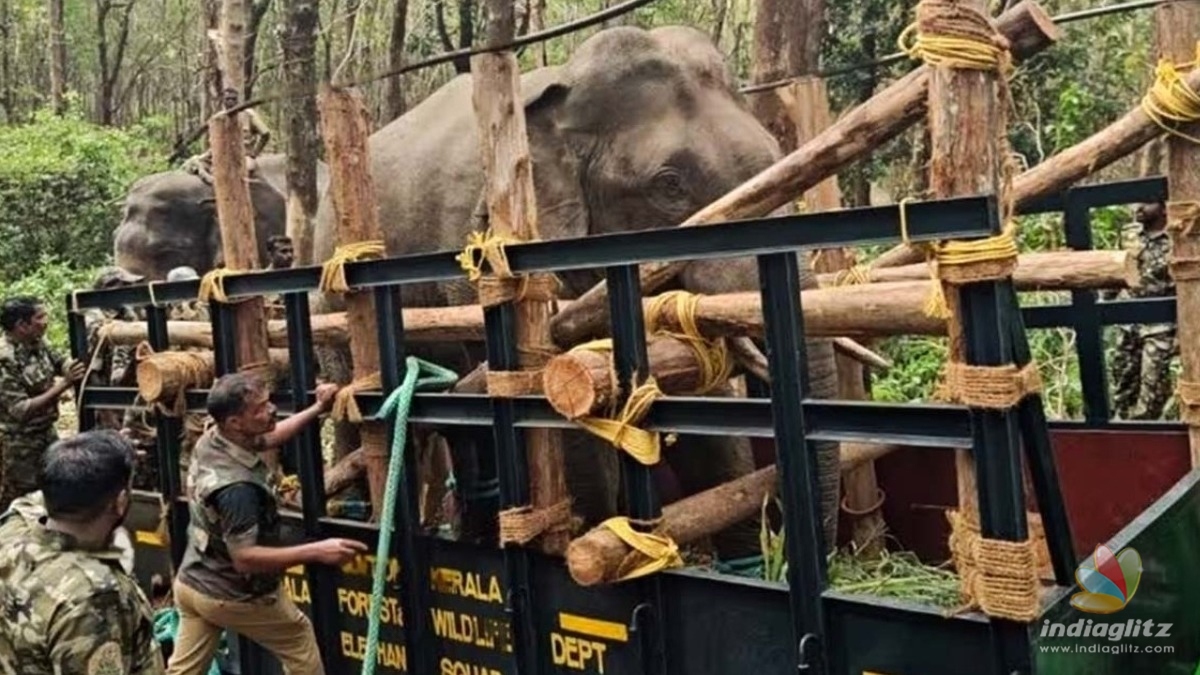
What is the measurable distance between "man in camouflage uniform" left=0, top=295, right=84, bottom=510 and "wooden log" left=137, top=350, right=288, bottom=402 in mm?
1907

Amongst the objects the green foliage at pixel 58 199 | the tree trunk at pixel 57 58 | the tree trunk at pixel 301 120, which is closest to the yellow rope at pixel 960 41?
the tree trunk at pixel 301 120

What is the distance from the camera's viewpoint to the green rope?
377cm

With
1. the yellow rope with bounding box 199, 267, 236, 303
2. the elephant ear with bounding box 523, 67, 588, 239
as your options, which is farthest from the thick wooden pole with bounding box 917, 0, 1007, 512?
the elephant ear with bounding box 523, 67, 588, 239

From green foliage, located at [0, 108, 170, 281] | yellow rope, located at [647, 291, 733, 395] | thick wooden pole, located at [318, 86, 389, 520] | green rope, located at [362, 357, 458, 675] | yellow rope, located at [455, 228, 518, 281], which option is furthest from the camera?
green foliage, located at [0, 108, 170, 281]

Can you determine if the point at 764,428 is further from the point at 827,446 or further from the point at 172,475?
the point at 172,475

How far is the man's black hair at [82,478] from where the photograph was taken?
109 inches

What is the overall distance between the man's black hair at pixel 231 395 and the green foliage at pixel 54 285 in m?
11.0

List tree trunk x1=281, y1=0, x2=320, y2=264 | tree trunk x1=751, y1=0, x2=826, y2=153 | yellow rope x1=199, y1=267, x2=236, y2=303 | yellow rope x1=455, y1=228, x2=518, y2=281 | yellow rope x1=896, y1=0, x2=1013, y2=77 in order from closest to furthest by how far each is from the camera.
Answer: yellow rope x1=896, y1=0, x2=1013, y2=77
yellow rope x1=455, y1=228, x2=518, y2=281
yellow rope x1=199, y1=267, x2=236, y2=303
tree trunk x1=281, y1=0, x2=320, y2=264
tree trunk x1=751, y1=0, x2=826, y2=153

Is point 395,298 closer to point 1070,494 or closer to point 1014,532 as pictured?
point 1014,532

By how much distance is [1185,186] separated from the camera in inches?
155

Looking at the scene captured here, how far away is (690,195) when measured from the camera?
541 cm

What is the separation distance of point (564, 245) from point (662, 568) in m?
0.85

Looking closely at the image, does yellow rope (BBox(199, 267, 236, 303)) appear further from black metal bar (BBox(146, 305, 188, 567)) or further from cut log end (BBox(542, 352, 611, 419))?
cut log end (BBox(542, 352, 611, 419))

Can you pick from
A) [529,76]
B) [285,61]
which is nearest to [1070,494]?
[529,76]
